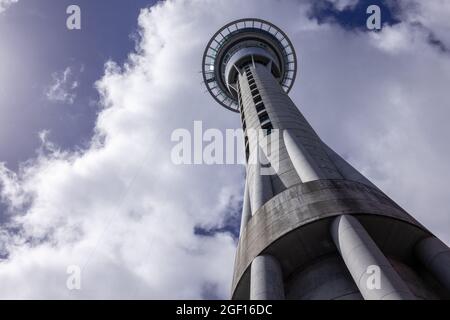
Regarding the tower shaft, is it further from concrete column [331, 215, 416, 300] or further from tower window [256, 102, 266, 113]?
tower window [256, 102, 266, 113]

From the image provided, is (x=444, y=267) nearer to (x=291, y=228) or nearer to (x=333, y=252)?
(x=333, y=252)

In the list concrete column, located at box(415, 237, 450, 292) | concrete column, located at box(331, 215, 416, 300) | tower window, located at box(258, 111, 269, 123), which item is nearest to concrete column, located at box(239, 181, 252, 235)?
concrete column, located at box(331, 215, 416, 300)

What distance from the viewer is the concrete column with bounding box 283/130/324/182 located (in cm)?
2091

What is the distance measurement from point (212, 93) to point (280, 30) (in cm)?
1393

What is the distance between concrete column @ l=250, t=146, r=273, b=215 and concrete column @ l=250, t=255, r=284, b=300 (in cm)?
429

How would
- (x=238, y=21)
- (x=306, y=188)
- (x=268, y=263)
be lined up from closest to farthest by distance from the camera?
(x=268, y=263), (x=306, y=188), (x=238, y=21)

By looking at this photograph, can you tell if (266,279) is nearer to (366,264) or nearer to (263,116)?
(366,264)

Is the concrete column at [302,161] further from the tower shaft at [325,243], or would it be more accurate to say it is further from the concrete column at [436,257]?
the concrete column at [436,257]

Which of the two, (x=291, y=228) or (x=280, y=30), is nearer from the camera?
(x=291, y=228)

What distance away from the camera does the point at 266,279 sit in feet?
51.3

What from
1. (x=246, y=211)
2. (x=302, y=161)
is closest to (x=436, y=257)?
(x=302, y=161)
